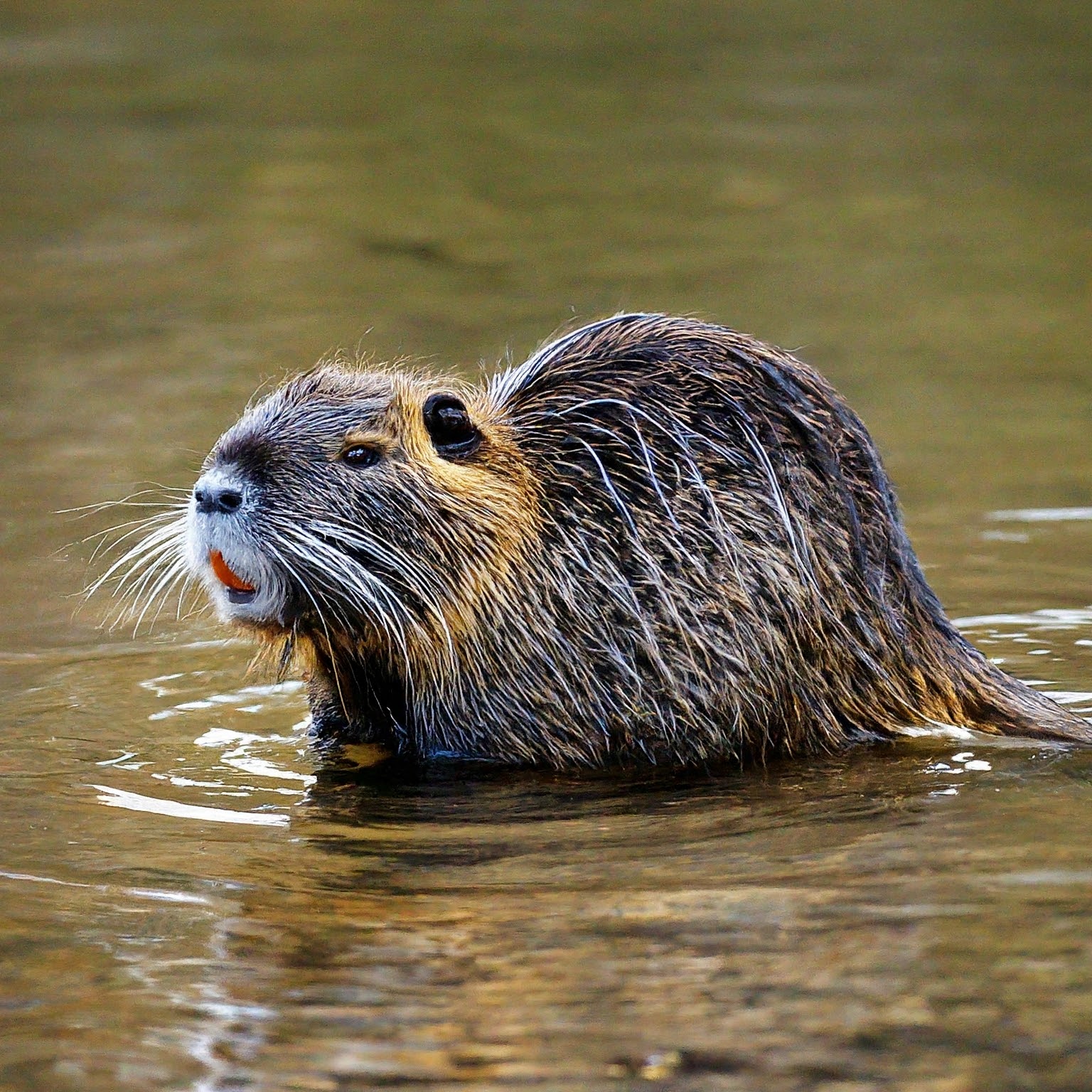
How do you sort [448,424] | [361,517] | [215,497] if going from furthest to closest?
[448,424] → [361,517] → [215,497]

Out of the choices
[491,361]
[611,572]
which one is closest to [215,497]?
[611,572]

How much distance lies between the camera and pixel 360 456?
454cm

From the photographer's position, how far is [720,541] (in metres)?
4.57

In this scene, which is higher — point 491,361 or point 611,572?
point 491,361

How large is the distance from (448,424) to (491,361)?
10.7 feet

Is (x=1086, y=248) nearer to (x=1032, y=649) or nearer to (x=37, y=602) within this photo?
(x=1032, y=649)

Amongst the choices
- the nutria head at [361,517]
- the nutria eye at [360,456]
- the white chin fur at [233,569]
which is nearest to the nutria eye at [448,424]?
the nutria head at [361,517]

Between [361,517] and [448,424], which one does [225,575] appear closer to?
[361,517]

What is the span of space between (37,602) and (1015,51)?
10510 millimetres

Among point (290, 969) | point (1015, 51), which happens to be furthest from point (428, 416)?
point (1015, 51)

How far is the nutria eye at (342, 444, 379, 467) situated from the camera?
178 inches

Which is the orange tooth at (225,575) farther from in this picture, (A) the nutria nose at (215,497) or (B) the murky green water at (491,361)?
(B) the murky green water at (491,361)

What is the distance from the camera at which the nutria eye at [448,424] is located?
4.61 metres

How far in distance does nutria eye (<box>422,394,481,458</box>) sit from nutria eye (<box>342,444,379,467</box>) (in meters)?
0.16
